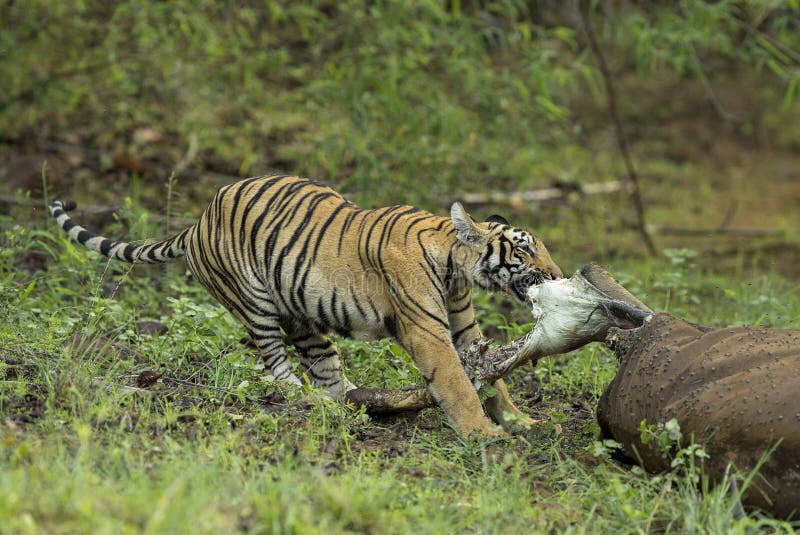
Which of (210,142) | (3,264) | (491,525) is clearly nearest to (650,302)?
(491,525)

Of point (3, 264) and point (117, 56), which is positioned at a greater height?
point (117, 56)

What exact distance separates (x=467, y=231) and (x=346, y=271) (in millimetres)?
599

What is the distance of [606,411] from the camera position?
3.92 m

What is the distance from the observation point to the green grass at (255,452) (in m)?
2.82

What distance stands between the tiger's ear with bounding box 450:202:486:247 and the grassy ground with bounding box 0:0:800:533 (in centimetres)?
79

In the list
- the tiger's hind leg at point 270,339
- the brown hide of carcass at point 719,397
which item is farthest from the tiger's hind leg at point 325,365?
the brown hide of carcass at point 719,397

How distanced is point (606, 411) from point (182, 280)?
311cm

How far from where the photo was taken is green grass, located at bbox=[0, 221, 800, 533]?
2.82m

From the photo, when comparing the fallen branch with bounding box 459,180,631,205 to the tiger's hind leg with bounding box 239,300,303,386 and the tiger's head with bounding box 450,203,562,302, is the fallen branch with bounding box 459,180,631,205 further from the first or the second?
the tiger's head with bounding box 450,203,562,302

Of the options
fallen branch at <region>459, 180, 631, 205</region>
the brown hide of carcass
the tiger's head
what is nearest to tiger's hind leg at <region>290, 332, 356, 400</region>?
the tiger's head

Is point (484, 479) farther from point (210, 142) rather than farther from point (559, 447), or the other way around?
point (210, 142)

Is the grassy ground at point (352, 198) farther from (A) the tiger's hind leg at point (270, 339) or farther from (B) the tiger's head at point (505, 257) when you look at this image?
(B) the tiger's head at point (505, 257)

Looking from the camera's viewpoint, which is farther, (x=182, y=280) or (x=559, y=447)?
(x=182, y=280)

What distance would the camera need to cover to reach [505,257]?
4359mm
